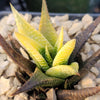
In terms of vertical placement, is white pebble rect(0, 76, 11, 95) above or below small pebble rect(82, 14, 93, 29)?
below

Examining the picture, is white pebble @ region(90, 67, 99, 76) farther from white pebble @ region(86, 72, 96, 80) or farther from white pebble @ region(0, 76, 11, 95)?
white pebble @ region(0, 76, 11, 95)

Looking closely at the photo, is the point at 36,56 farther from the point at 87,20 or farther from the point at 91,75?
the point at 87,20

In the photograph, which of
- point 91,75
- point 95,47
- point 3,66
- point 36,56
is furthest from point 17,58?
point 95,47

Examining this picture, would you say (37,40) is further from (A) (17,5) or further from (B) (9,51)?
(A) (17,5)

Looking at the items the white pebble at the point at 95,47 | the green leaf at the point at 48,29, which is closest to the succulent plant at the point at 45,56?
the green leaf at the point at 48,29

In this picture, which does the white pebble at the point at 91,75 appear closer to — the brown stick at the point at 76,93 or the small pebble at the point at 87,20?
the brown stick at the point at 76,93

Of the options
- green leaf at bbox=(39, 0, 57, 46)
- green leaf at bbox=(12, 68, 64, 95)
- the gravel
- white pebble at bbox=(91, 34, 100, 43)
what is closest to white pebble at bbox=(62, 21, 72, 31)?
the gravel

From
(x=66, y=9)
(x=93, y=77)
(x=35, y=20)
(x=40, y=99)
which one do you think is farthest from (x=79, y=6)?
(x=40, y=99)
